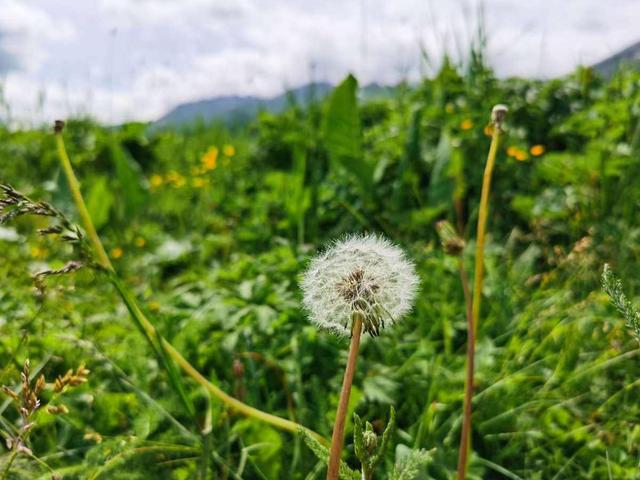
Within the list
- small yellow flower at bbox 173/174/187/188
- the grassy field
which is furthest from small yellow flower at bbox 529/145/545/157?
small yellow flower at bbox 173/174/187/188

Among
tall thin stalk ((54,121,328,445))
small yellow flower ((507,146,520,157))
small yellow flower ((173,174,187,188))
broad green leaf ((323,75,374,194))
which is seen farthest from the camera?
small yellow flower ((173,174,187,188))

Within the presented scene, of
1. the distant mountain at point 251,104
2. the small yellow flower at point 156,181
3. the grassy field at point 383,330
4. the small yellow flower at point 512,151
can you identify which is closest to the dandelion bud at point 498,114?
the grassy field at point 383,330

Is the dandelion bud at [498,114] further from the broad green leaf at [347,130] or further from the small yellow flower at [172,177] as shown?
the small yellow flower at [172,177]

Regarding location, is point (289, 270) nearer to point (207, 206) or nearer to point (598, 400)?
point (598, 400)

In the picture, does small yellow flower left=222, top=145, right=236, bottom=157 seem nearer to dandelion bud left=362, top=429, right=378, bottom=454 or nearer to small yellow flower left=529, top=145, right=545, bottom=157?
small yellow flower left=529, top=145, right=545, bottom=157

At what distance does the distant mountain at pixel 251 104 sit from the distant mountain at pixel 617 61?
1.22 meters

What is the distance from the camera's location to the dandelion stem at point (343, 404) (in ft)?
2.88

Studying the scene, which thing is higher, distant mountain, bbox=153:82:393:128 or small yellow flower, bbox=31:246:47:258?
distant mountain, bbox=153:82:393:128

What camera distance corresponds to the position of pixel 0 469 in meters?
1.18

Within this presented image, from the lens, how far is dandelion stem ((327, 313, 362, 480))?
876 mm

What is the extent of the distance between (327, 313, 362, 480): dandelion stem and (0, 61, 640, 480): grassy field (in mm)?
102

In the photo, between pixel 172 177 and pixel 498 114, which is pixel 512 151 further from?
pixel 172 177

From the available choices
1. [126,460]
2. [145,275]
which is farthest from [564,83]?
[126,460]

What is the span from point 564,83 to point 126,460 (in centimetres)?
311
